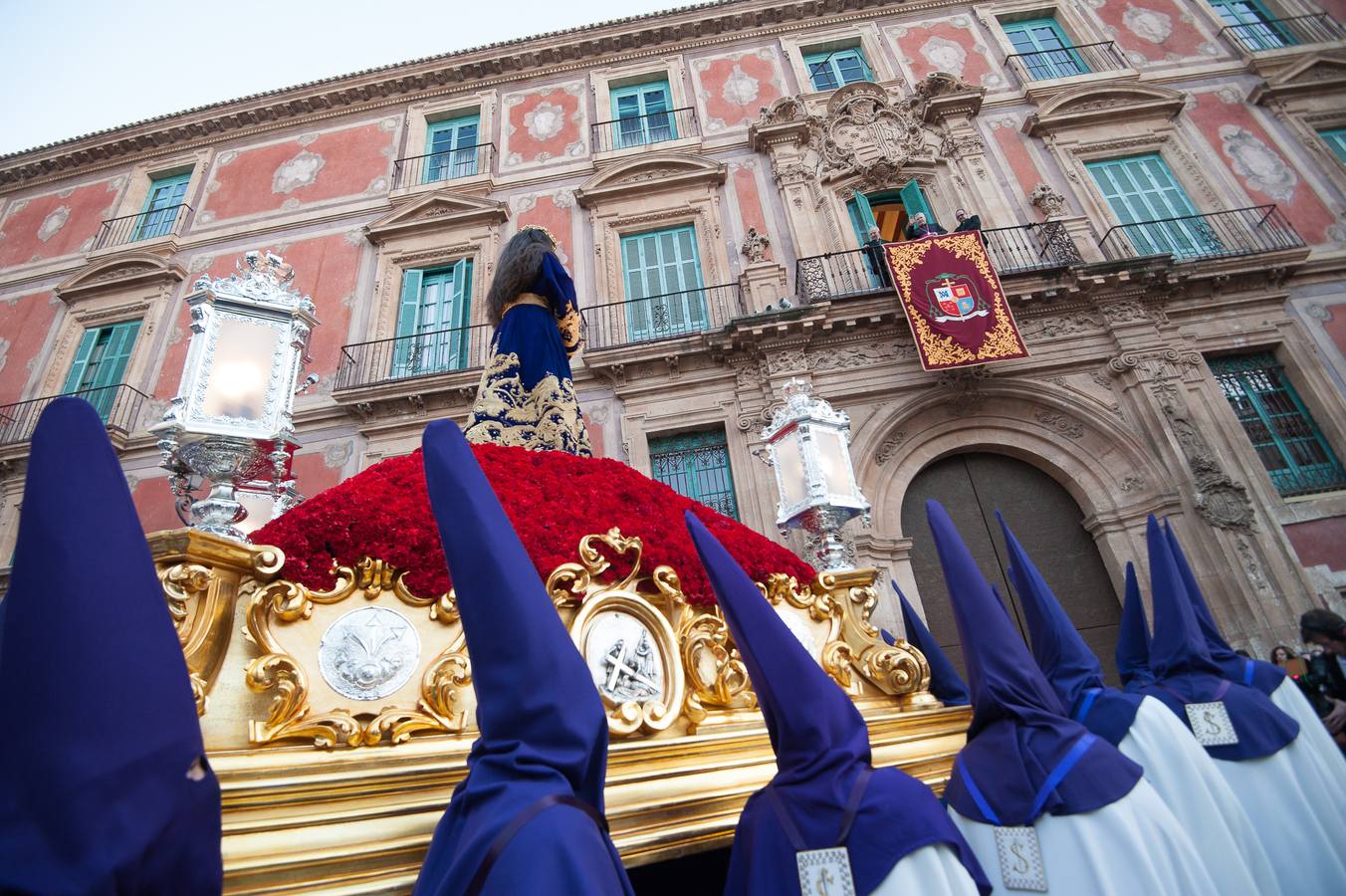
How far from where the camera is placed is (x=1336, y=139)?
1066 centimetres

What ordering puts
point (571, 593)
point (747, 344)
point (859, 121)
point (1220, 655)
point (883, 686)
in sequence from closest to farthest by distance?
point (571, 593) → point (883, 686) → point (1220, 655) → point (747, 344) → point (859, 121)

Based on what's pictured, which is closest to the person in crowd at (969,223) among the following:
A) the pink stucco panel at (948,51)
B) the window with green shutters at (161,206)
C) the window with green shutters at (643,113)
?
the pink stucco panel at (948,51)

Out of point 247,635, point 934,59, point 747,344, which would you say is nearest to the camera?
point 247,635

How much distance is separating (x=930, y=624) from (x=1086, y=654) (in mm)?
5564

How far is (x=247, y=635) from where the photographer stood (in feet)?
5.29

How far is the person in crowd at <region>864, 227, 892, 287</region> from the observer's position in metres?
9.43

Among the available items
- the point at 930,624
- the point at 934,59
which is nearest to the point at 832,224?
the point at 934,59

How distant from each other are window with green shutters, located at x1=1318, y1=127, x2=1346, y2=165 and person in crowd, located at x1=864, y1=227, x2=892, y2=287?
26.1 feet

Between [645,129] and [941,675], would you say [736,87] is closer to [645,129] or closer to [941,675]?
[645,129]

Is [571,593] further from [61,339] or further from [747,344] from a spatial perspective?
[61,339]

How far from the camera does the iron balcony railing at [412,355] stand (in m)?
10.0

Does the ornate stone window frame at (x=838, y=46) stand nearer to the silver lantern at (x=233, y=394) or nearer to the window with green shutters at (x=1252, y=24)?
the window with green shutters at (x=1252, y=24)

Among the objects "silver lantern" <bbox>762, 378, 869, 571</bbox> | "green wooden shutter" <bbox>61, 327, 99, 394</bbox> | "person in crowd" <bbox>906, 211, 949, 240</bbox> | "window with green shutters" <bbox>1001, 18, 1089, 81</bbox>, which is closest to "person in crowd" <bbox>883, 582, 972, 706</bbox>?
"silver lantern" <bbox>762, 378, 869, 571</bbox>

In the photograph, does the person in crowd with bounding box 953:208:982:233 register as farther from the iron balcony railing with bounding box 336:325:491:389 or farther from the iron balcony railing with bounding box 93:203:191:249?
the iron balcony railing with bounding box 93:203:191:249
